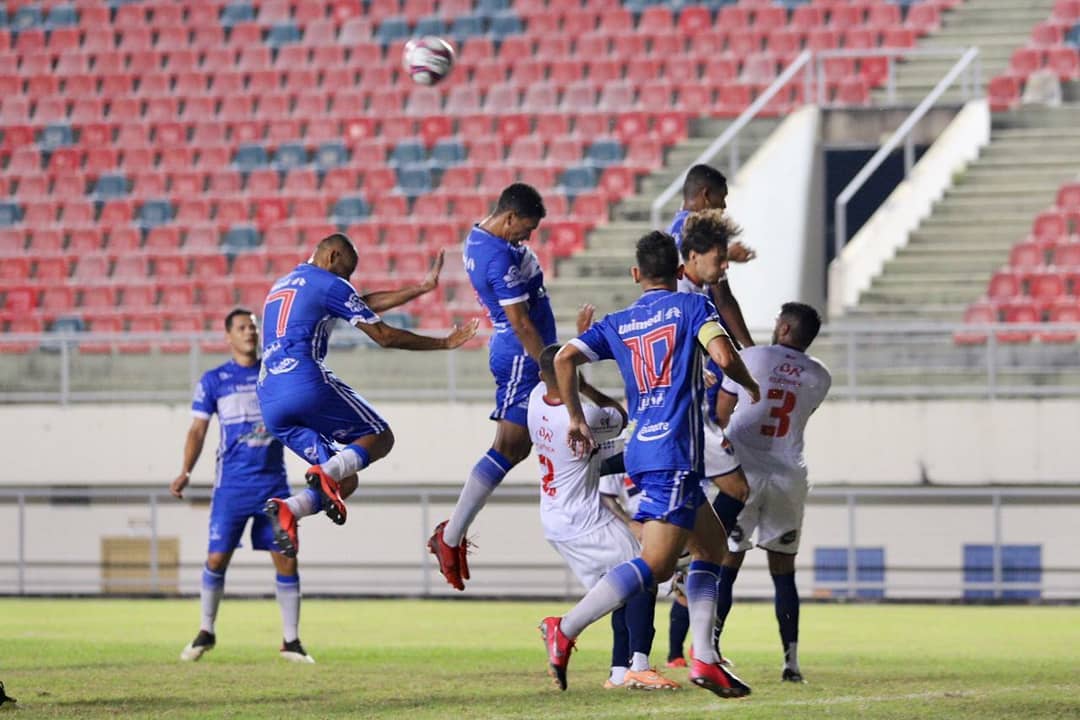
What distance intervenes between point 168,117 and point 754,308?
10.0 m

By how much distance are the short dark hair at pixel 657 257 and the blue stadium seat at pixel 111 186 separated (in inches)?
704

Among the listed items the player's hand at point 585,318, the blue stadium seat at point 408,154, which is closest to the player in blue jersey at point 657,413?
the player's hand at point 585,318

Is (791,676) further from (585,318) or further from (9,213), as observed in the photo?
(9,213)

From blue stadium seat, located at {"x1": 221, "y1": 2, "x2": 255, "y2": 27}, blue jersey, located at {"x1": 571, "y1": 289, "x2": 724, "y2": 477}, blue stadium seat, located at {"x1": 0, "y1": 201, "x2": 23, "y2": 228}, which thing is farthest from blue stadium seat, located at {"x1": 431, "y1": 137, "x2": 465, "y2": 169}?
blue jersey, located at {"x1": 571, "y1": 289, "x2": 724, "y2": 477}

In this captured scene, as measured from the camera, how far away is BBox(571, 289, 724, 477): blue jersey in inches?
319

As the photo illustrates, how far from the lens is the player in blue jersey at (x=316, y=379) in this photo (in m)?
9.48

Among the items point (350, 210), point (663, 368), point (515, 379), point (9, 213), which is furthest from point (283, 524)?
point (9, 213)

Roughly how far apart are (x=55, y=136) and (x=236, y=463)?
15767 millimetres

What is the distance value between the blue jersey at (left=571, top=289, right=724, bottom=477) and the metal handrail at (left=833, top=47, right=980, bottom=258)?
1142cm

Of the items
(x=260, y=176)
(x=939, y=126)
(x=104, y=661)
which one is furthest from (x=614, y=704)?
(x=260, y=176)

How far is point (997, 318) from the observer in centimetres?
1934

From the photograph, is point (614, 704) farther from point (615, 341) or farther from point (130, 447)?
point (130, 447)

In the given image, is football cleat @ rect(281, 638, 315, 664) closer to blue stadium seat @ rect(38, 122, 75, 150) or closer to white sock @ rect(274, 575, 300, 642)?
white sock @ rect(274, 575, 300, 642)

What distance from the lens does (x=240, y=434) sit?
38.9 feet
